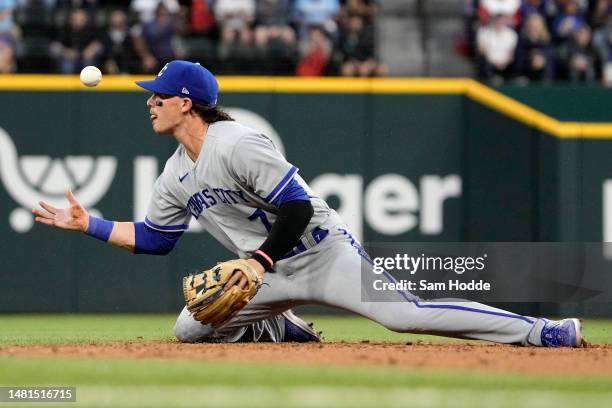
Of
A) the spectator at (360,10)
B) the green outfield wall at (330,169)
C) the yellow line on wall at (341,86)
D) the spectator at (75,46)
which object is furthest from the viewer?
the spectator at (360,10)

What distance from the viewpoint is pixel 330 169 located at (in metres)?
11.3

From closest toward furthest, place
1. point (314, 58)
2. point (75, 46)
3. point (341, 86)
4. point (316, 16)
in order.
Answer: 1. point (341, 86)
2. point (75, 46)
3. point (314, 58)
4. point (316, 16)

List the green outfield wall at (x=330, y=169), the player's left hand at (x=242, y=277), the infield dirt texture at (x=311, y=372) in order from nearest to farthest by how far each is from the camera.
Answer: the infield dirt texture at (x=311, y=372) → the player's left hand at (x=242, y=277) → the green outfield wall at (x=330, y=169)

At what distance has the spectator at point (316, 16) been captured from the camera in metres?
12.5

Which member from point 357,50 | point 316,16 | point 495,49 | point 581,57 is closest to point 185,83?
point 357,50

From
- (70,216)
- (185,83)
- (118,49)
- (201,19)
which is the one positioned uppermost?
(201,19)

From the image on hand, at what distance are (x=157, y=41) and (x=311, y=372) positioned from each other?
6896 millimetres

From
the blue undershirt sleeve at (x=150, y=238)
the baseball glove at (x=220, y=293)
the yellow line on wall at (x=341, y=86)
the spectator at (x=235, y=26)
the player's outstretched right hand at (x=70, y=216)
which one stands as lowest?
the baseball glove at (x=220, y=293)

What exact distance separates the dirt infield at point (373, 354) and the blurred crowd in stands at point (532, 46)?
5531mm

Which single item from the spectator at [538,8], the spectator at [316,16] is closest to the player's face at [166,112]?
the spectator at [316,16]

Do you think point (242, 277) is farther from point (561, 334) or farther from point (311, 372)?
point (561, 334)

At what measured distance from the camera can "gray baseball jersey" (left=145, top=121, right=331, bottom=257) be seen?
265 inches

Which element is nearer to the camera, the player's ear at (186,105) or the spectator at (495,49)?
the player's ear at (186,105)

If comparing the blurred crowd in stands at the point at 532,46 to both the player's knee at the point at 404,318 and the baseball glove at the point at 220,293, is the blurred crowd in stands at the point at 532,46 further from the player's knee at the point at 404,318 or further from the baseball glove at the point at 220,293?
the baseball glove at the point at 220,293
